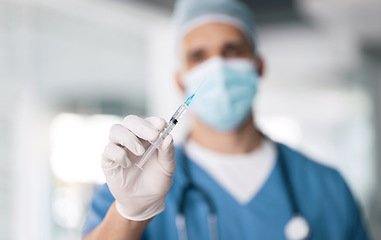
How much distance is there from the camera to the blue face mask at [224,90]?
103cm

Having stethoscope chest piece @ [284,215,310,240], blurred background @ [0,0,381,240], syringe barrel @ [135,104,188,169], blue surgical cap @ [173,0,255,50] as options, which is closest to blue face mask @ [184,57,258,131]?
blue surgical cap @ [173,0,255,50]

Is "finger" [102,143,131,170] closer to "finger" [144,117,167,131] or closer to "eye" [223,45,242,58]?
"finger" [144,117,167,131]

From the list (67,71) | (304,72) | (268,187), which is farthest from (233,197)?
(304,72)

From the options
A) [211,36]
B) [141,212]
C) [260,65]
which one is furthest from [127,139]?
[260,65]

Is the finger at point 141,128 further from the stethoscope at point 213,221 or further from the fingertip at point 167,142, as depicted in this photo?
the stethoscope at point 213,221

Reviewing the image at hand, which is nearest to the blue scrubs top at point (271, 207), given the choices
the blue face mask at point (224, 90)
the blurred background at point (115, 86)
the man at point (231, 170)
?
the man at point (231, 170)

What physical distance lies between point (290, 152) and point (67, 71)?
9.97ft

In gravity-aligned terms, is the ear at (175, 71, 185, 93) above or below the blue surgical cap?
below

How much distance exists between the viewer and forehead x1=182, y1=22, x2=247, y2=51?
3.50 ft

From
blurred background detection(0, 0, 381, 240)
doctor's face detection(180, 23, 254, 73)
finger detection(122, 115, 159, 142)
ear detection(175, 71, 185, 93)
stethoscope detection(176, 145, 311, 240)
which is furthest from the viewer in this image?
blurred background detection(0, 0, 381, 240)

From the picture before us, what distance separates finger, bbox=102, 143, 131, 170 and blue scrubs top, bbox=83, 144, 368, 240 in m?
0.30

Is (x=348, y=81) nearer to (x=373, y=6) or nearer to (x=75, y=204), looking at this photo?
(x=373, y=6)

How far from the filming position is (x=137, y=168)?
631 millimetres

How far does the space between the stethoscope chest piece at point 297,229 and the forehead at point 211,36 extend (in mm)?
465
